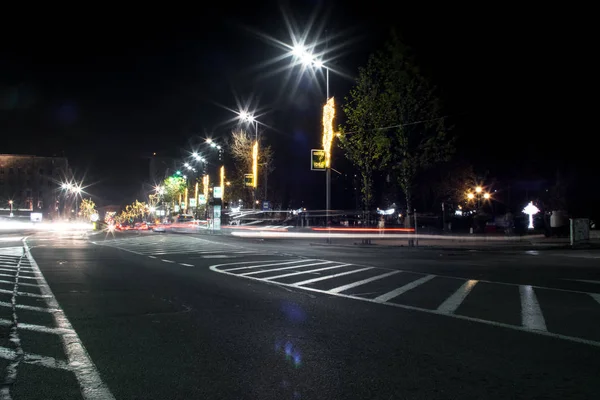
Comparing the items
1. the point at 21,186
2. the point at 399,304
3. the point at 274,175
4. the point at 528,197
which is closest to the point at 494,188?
the point at 528,197

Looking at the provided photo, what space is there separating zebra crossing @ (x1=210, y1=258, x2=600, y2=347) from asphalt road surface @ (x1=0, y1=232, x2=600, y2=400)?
2.0 inches

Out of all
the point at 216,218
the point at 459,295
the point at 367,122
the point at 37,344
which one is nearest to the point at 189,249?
the point at 367,122

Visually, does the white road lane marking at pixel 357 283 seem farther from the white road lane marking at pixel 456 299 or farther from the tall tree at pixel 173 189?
the tall tree at pixel 173 189

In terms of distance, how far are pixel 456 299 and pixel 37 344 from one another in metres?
7.69

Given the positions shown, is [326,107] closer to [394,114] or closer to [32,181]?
[394,114]

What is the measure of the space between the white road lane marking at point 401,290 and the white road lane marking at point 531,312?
2.41m

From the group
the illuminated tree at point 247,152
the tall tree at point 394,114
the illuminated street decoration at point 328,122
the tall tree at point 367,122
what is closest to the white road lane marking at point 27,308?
the illuminated street decoration at point 328,122

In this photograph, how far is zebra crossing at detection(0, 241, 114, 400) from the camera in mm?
5016

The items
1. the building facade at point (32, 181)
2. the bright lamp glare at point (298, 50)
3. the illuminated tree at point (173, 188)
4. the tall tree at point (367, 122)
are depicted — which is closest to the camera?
the bright lamp glare at point (298, 50)

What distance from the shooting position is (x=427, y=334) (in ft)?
23.6

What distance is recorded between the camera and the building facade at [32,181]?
141875 millimetres

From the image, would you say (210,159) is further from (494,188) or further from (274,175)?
(494,188)

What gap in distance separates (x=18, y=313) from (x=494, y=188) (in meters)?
68.1

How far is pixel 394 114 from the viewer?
112ft
